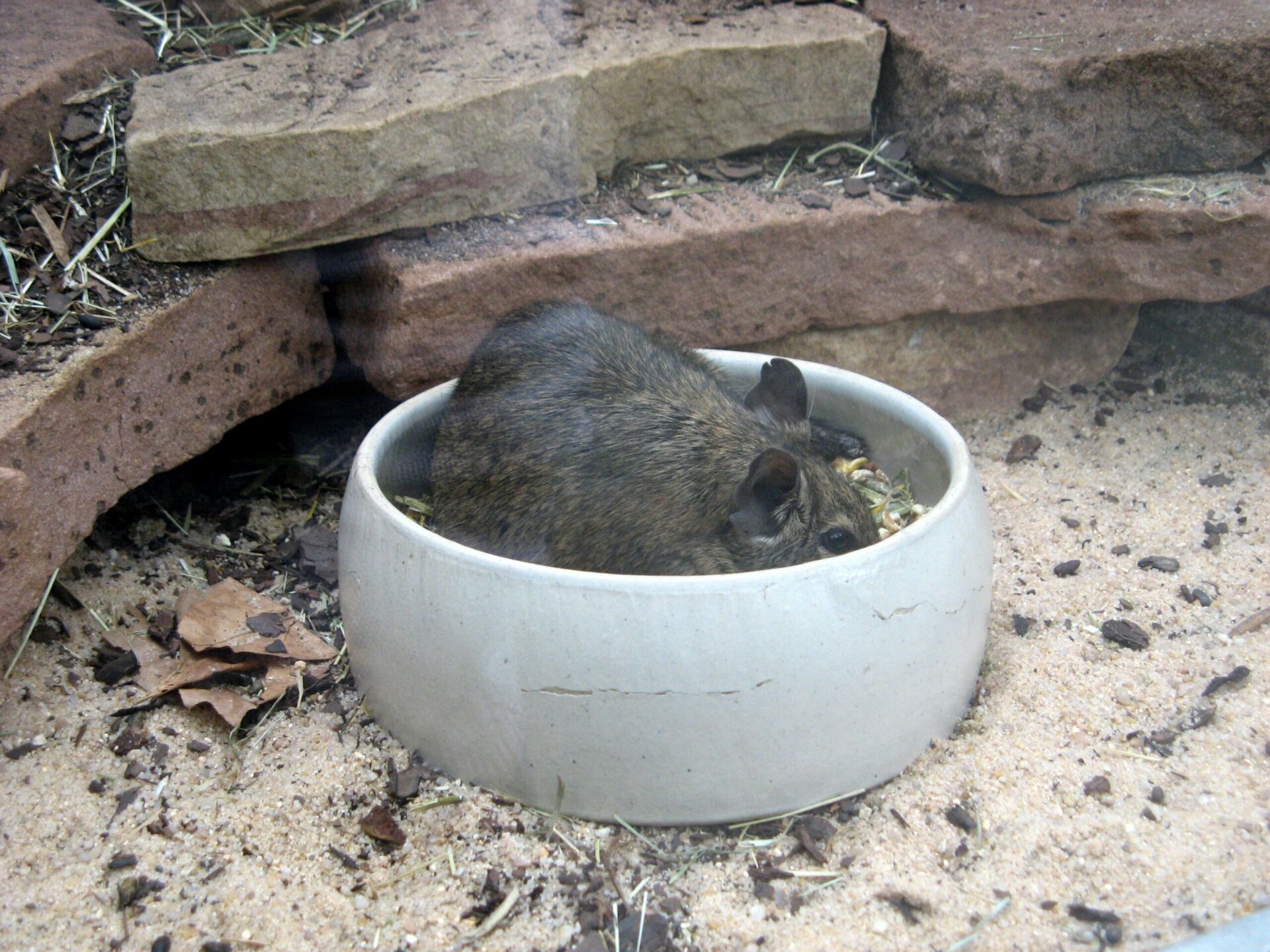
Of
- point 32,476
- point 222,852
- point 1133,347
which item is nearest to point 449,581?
point 222,852

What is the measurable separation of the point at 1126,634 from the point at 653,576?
65.5 inches

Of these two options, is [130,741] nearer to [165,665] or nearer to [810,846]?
[165,665]

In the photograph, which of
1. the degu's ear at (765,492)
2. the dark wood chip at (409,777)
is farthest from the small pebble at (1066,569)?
the dark wood chip at (409,777)

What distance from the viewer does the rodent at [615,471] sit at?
345cm

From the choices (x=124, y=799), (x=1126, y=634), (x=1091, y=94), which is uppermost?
(x=1091, y=94)

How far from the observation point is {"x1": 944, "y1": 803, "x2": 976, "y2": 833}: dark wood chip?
116 inches

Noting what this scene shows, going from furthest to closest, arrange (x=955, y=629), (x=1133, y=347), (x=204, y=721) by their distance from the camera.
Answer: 1. (x=1133, y=347)
2. (x=204, y=721)
3. (x=955, y=629)

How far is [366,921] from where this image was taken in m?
2.73

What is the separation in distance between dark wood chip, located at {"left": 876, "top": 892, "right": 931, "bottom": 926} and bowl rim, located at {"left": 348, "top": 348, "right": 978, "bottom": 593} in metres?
0.80

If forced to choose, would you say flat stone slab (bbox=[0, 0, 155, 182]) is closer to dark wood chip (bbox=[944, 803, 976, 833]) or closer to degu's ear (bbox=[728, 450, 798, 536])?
degu's ear (bbox=[728, 450, 798, 536])

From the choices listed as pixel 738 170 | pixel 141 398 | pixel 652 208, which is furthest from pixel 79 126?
pixel 738 170

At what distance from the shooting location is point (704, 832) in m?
3.01

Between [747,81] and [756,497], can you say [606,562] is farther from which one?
[747,81]

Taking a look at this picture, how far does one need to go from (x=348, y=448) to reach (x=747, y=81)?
2137mm
